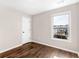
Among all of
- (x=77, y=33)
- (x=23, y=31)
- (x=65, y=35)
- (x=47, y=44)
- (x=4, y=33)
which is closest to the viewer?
(x=77, y=33)

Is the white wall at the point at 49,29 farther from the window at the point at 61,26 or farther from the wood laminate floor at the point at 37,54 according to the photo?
the wood laminate floor at the point at 37,54

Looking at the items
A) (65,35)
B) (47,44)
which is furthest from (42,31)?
(65,35)

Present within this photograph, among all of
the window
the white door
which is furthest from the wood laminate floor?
the white door

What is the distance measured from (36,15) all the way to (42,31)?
56.7 inches

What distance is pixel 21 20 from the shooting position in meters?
4.55

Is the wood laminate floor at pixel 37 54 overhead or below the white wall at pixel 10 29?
below

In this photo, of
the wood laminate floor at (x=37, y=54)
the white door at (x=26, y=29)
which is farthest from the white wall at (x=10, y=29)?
the wood laminate floor at (x=37, y=54)

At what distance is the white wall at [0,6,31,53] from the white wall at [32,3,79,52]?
1.36 metres

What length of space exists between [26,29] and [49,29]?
6.03ft

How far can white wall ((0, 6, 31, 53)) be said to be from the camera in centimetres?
328

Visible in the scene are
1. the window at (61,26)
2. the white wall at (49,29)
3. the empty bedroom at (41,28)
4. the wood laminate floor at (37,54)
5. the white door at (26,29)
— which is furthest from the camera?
the white door at (26,29)

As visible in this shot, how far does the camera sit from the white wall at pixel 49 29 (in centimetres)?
325

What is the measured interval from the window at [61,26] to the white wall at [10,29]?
2.31 meters

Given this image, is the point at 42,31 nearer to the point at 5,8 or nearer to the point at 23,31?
the point at 23,31
